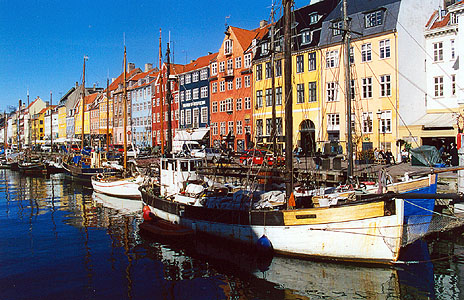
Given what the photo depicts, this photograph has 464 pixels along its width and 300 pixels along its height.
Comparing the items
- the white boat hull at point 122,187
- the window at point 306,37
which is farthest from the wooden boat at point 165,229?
the window at point 306,37

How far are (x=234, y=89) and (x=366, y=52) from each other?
68.2ft

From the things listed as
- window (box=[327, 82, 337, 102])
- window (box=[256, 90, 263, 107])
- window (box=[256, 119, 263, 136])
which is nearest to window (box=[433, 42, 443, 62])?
window (box=[327, 82, 337, 102])

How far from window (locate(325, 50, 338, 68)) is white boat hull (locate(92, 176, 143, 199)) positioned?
78.2ft

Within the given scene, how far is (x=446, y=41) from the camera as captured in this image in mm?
36344

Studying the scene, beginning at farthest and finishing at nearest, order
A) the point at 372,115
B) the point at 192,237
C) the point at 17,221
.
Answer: the point at 372,115 → the point at 17,221 → the point at 192,237

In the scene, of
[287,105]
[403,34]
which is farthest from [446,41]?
[287,105]

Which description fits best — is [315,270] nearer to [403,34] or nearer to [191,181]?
[191,181]

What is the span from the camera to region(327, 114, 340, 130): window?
4184 centimetres

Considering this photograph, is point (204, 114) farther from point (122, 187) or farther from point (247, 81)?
point (122, 187)

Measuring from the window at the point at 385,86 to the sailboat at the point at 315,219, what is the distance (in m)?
23.2

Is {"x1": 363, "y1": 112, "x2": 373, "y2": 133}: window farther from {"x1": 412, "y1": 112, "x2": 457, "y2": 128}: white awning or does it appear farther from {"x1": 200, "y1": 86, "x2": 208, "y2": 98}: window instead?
{"x1": 200, "y1": 86, "x2": 208, "y2": 98}: window

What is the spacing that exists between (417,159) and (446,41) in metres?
15.6

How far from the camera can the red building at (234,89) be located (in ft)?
174

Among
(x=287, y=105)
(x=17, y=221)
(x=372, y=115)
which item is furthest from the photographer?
(x=372, y=115)
